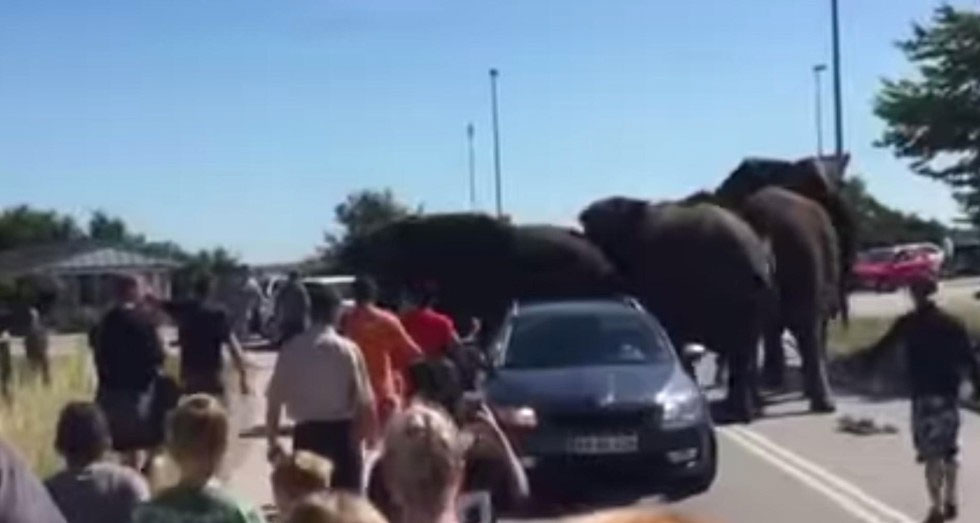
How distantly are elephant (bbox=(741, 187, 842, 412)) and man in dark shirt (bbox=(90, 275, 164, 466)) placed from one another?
12164mm

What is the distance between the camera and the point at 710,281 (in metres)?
26.1

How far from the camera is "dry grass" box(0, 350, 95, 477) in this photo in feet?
52.6

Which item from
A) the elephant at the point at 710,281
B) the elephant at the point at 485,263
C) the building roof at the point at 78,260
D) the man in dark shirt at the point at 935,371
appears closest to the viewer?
the man in dark shirt at the point at 935,371

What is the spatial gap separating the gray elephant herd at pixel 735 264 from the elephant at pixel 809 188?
0.02m

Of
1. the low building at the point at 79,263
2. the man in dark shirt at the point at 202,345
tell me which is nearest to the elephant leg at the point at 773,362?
the man in dark shirt at the point at 202,345

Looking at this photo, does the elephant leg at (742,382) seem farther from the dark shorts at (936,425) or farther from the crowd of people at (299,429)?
the dark shorts at (936,425)

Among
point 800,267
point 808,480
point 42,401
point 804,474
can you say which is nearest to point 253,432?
point 42,401

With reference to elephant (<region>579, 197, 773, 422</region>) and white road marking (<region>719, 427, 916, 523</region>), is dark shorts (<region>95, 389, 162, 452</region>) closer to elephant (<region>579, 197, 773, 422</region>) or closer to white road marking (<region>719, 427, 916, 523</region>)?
white road marking (<region>719, 427, 916, 523</region>)

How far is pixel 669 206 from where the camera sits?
1111 inches

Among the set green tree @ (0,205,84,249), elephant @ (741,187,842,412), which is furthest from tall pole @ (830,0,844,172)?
green tree @ (0,205,84,249)

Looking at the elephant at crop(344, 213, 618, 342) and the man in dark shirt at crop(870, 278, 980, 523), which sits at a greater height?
the man in dark shirt at crop(870, 278, 980, 523)

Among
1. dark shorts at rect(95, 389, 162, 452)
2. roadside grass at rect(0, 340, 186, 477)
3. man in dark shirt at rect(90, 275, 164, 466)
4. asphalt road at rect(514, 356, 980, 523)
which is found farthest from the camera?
asphalt road at rect(514, 356, 980, 523)

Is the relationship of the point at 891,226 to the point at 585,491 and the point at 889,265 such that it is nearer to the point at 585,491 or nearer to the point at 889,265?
the point at 889,265

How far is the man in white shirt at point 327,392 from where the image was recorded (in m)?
13.7
